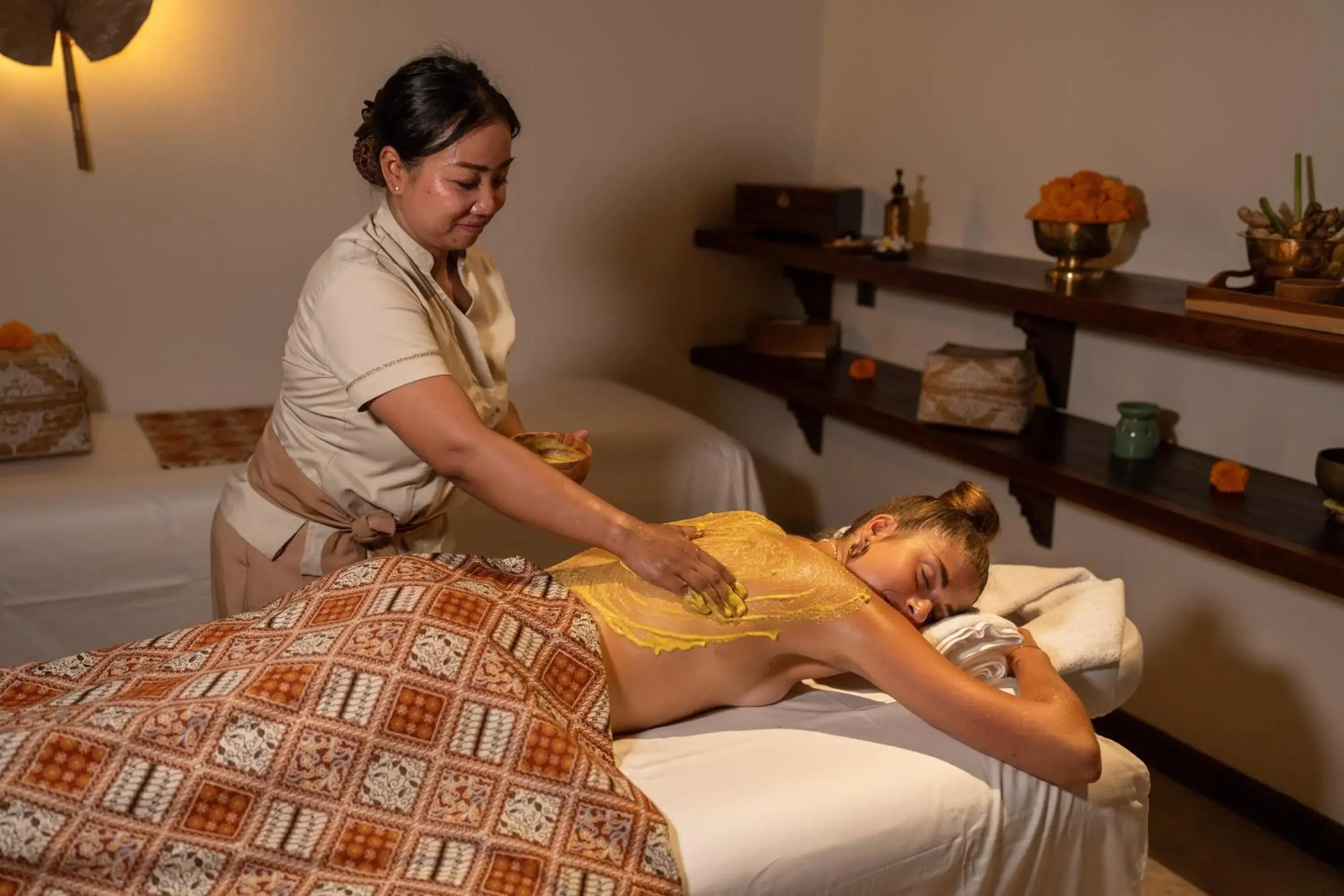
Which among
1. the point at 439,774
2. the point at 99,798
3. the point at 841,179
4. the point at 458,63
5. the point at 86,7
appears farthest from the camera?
the point at 841,179

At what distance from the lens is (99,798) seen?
1.18m

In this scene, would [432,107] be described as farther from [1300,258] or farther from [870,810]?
[1300,258]

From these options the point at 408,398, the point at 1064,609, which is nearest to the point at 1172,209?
the point at 1064,609

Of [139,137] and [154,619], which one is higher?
[139,137]

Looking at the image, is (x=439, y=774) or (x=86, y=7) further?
(x=86, y=7)

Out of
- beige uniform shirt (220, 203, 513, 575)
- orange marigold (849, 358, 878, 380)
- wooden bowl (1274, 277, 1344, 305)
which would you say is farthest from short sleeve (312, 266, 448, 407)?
orange marigold (849, 358, 878, 380)

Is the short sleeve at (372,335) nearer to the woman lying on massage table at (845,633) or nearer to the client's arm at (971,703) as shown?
the woman lying on massage table at (845,633)

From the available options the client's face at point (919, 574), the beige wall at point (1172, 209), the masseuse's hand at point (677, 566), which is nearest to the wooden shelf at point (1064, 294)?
the beige wall at point (1172, 209)

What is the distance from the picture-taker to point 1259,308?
2.10 meters

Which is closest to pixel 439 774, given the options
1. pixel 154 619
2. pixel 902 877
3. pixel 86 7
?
pixel 902 877

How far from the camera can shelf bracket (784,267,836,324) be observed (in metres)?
3.62

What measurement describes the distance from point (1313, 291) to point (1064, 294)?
0.49 metres

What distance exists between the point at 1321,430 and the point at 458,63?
1758 mm

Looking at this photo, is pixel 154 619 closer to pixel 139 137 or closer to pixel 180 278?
pixel 180 278
